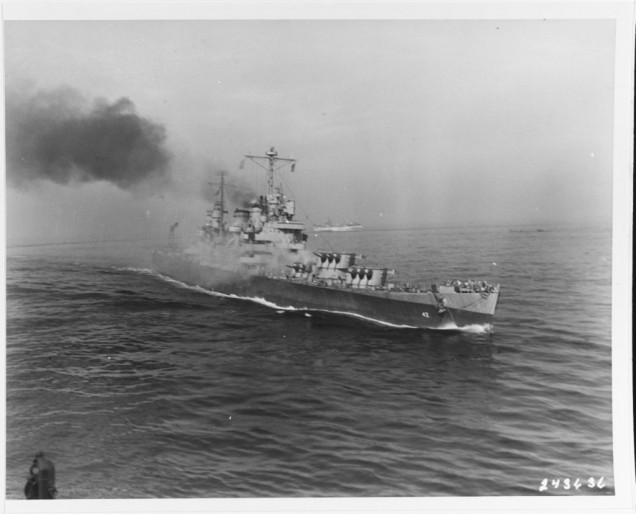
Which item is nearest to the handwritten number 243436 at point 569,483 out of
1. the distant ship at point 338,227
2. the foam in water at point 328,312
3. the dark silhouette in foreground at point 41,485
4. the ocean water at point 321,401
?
the ocean water at point 321,401

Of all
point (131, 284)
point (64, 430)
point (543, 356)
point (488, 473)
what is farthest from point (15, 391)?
point (543, 356)

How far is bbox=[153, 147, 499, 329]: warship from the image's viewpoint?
307 inches

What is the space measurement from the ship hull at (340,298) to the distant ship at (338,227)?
5.13 feet

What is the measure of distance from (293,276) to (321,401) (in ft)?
14.5

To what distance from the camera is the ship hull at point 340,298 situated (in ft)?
25.0

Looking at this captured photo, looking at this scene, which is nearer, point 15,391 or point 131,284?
point 15,391

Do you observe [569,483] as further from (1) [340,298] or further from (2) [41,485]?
(2) [41,485]

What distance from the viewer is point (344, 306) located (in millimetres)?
9117

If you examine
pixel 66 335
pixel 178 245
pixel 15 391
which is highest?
pixel 178 245

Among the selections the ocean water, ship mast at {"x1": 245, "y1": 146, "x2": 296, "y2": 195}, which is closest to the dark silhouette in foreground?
the ocean water

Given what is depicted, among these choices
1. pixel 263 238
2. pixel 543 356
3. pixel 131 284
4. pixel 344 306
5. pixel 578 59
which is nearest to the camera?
pixel 578 59

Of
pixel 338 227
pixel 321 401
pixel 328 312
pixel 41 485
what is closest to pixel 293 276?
pixel 328 312

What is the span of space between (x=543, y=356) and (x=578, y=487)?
55.6 inches

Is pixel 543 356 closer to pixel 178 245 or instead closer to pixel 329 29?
pixel 329 29
